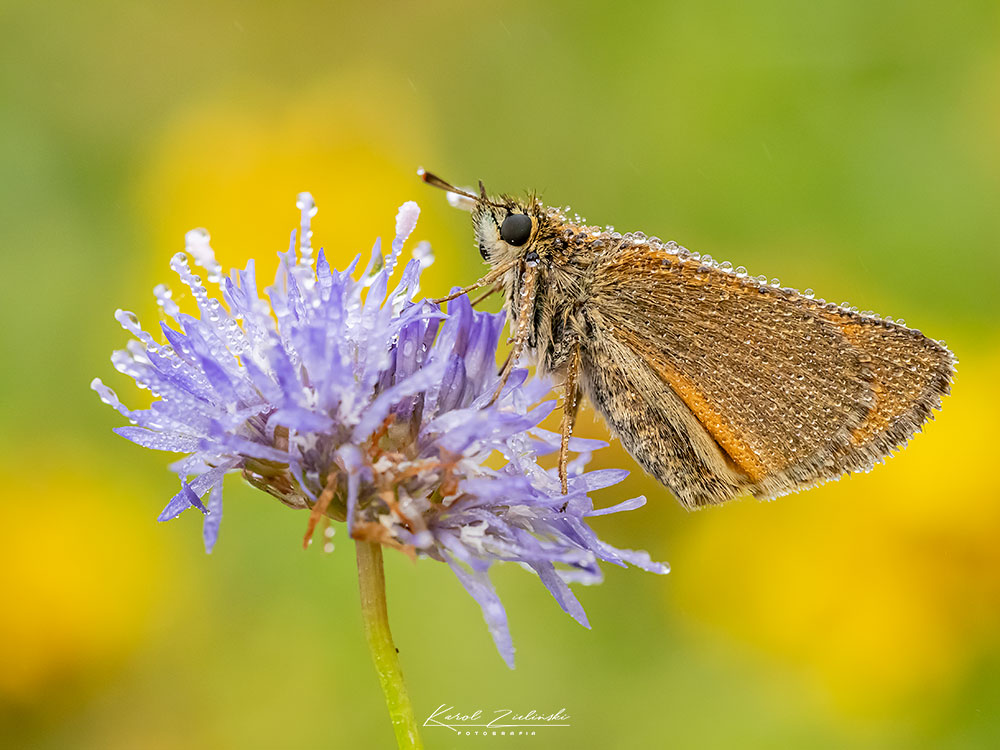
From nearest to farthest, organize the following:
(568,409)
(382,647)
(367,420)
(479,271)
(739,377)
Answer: (382,647) < (367,420) < (568,409) < (739,377) < (479,271)

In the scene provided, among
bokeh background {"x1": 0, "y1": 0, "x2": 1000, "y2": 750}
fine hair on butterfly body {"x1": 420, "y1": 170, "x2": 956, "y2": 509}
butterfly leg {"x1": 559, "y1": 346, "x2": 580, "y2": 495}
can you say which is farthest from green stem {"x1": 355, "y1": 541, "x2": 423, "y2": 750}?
bokeh background {"x1": 0, "y1": 0, "x2": 1000, "y2": 750}

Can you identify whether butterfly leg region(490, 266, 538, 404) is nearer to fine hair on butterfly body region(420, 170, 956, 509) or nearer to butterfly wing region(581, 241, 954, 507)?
fine hair on butterfly body region(420, 170, 956, 509)

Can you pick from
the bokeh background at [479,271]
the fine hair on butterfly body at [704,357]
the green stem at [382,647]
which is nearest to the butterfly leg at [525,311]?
the fine hair on butterfly body at [704,357]

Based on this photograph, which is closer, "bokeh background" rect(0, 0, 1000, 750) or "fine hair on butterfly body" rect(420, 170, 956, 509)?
"fine hair on butterfly body" rect(420, 170, 956, 509)

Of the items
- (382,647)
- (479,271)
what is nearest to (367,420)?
(382,647)

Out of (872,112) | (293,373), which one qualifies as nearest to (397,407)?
(293,373)

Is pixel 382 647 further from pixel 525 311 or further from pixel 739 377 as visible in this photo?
pixel 739 377
